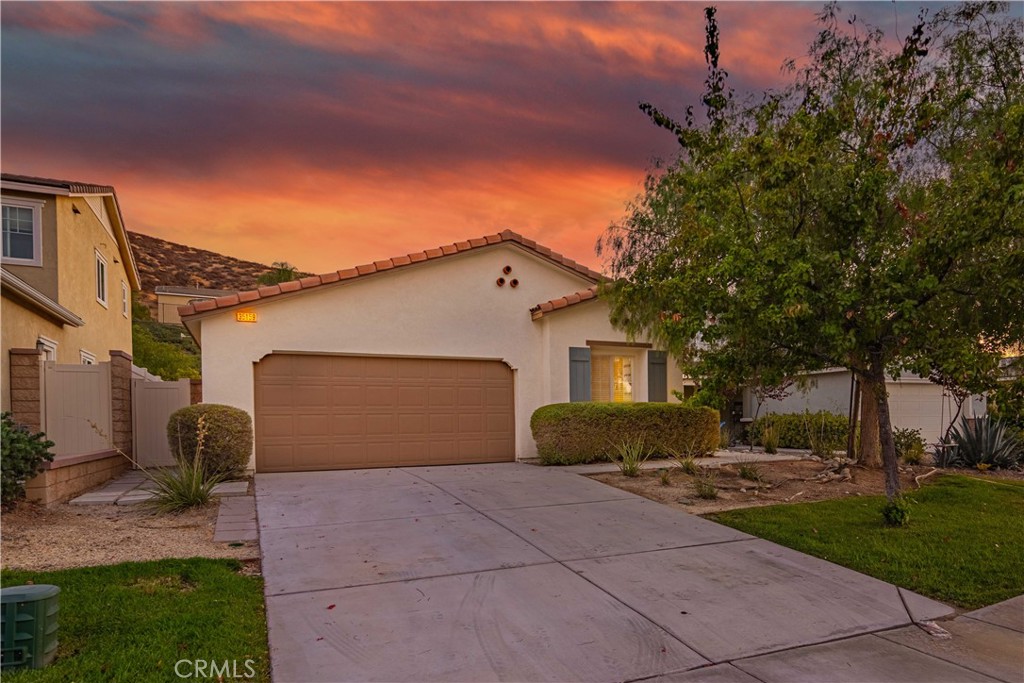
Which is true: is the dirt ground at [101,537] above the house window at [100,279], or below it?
below

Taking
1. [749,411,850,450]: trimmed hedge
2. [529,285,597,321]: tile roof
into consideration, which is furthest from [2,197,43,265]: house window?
[749,411,850,450]: trimmed hedge

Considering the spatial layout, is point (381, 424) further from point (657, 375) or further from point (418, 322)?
point (657, 375)

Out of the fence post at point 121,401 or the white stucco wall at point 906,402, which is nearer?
the fence post at point 121,401

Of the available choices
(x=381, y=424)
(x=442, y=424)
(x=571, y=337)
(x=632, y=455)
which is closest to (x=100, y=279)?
(x=381, y=424)

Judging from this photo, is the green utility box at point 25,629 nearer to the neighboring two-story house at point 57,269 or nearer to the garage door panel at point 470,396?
the neighboring two-story house at point 57,269

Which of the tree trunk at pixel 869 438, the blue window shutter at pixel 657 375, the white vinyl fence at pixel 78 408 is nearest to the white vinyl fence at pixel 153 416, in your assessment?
the white vinyl fence at pixel 78 408

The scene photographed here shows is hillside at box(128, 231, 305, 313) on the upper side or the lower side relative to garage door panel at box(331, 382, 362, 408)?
upper

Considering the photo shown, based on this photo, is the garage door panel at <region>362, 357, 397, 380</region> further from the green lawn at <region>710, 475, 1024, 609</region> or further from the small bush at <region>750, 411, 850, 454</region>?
the small bush at <region>750, 411, 850, 454</region>

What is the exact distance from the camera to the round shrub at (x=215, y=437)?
9.64m

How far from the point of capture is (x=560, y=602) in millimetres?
4715

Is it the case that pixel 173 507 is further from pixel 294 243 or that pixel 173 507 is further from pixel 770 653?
pixel 294 243

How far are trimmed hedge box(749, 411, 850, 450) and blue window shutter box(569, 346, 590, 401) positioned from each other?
576cm

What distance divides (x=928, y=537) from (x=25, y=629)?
7.85 metres

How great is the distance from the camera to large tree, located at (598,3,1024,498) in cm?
612
